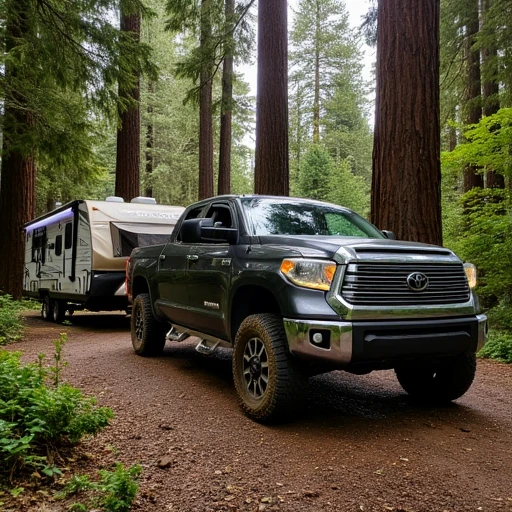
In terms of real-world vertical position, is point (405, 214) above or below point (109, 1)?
below

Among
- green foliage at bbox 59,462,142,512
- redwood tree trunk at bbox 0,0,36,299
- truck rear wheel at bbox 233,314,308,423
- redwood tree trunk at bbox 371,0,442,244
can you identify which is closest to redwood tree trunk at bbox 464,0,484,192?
redwood tree trunk at bbox 371,0,442,244

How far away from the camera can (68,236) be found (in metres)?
11.2

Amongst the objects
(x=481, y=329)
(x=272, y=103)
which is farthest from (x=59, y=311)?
(x=481, y=329)

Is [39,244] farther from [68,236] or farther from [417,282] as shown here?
[417,282]

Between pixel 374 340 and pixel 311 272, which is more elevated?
pixel 311 272

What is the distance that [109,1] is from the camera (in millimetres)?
9789

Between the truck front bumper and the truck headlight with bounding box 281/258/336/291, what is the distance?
0.32m

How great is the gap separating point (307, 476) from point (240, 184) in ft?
105

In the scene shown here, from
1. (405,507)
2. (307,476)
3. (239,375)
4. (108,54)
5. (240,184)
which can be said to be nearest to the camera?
(405,507)

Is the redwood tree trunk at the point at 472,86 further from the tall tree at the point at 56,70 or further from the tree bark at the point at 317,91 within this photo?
the tree bark at the point at 317,91

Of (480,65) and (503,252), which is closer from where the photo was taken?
(503,252)

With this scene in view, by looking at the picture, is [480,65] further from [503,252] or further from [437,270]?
[437,270]

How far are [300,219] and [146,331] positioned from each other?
2.98 metres

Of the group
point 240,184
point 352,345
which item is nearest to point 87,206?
point 352,345
